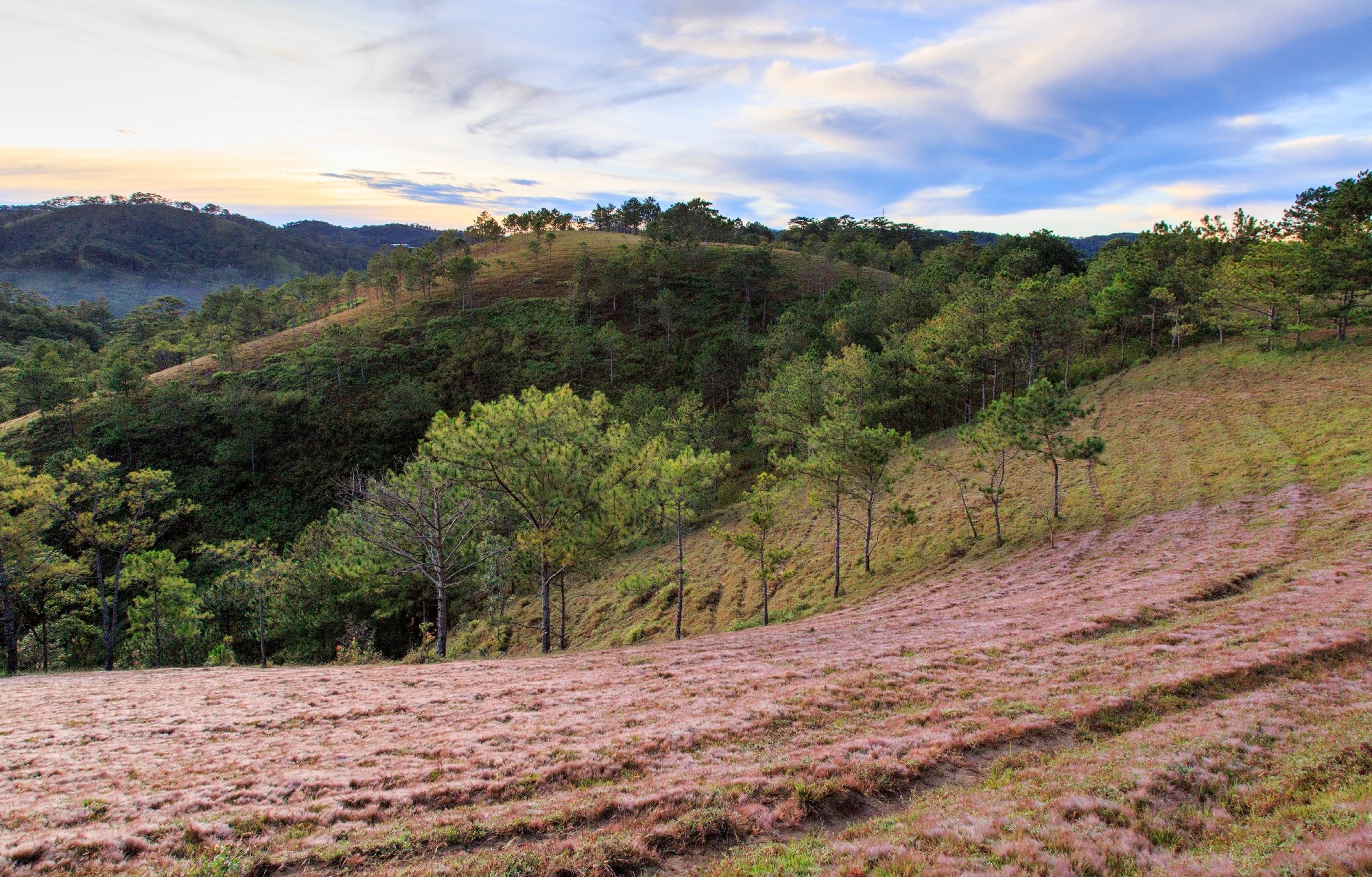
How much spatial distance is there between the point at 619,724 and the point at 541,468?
1388 centimetres

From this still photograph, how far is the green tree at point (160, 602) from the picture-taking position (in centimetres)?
3300

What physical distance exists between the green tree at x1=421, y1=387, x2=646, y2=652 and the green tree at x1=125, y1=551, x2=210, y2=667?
2266 centimetres

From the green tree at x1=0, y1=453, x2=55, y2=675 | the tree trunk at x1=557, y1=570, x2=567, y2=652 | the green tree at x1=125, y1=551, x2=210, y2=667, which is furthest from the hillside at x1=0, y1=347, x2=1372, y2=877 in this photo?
the green tree at x1=125, y1=551, x2=210, y2=667

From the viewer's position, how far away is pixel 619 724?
11281 millimetres

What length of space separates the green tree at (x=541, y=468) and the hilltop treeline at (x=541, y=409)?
134mm

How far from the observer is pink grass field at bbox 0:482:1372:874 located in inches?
276

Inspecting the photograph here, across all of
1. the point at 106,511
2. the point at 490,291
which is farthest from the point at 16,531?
the point at 490,291

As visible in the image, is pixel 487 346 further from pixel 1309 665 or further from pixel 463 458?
pixel 1309 665

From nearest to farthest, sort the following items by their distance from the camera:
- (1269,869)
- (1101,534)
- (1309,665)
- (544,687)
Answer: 1. (1269,869)
2. (1309,665)
3. (544,687)
4. (1101,534)

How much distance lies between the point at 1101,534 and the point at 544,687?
2600cm

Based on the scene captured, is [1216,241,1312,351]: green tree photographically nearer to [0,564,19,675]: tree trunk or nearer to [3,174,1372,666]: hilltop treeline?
[3,174,1372,666]: hilltop treeline

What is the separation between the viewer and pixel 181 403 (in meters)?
73.2

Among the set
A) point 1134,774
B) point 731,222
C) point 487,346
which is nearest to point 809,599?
point 1134,774

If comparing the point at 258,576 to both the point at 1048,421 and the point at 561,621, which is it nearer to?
the point at 561,621
